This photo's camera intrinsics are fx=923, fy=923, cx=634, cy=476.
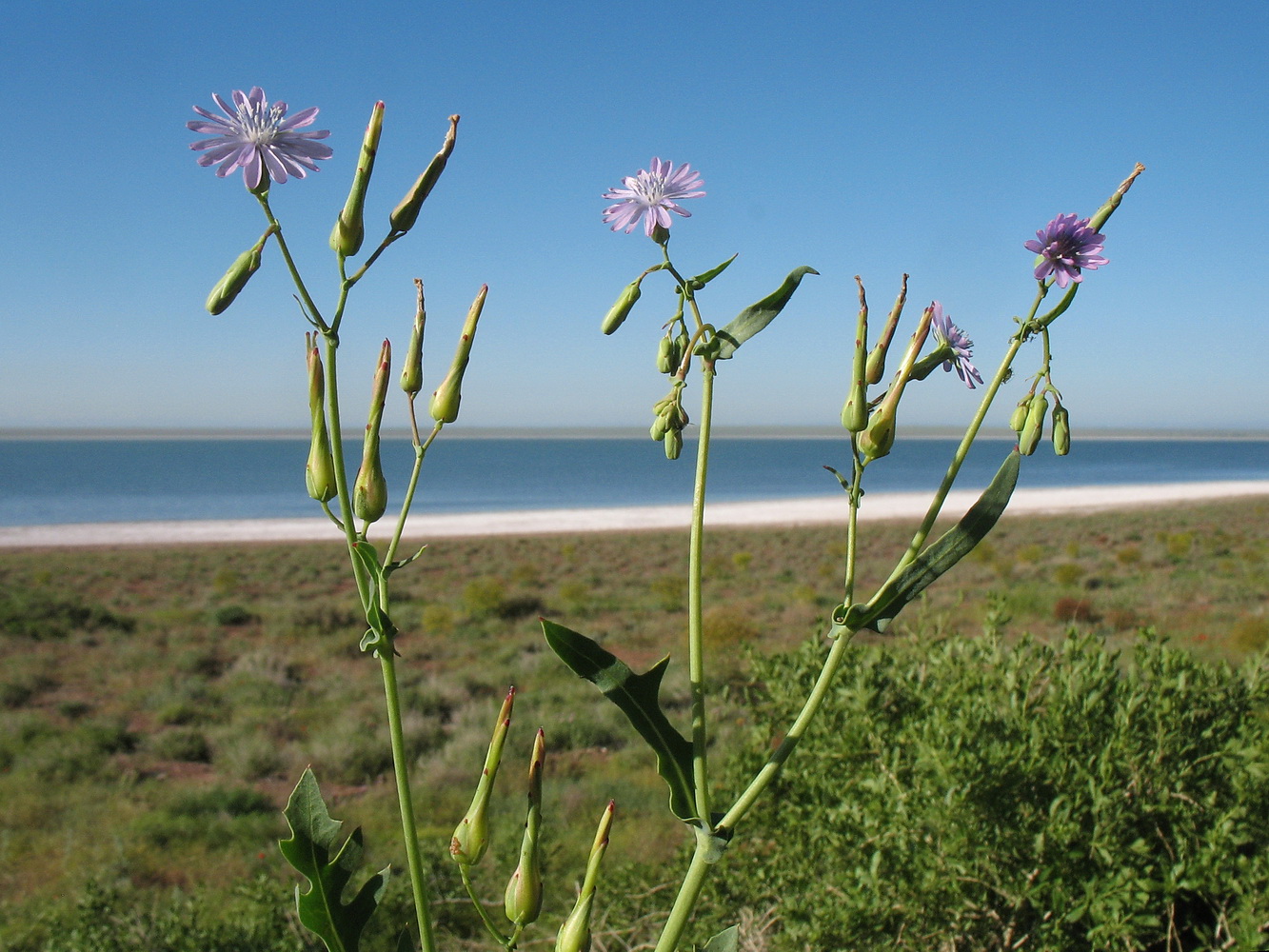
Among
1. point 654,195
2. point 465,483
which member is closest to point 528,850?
point 654,195

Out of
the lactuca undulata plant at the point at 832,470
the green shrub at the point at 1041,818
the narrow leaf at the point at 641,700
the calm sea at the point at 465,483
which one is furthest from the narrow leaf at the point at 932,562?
the calm sea at the point at 465,483

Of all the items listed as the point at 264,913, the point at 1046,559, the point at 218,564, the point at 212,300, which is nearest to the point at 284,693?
the point at 264,913

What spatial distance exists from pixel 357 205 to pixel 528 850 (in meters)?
0.74

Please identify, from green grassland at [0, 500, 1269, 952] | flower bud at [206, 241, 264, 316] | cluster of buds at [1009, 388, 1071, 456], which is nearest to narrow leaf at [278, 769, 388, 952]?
flower bud at [206, 241, 264, 316]

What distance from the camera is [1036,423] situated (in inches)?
56.7

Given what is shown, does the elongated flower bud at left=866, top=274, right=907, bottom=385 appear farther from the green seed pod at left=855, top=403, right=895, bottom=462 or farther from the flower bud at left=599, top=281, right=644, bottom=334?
the flower bud at left=599, top=281, right=644, bottom=334

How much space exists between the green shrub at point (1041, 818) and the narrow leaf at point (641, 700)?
2672 mm

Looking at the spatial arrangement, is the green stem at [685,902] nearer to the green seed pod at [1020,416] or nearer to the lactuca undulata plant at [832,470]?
the lactuca undulata plant at [832,470]

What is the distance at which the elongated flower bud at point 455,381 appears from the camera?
1.14 meters

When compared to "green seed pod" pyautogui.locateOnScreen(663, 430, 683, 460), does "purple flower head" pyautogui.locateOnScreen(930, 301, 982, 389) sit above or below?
above

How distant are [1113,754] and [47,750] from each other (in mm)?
13545

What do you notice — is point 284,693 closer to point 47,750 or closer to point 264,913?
point 47,750

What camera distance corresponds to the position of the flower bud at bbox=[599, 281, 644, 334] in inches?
57.7

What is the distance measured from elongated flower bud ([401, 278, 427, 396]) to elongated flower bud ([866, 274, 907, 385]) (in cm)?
58
